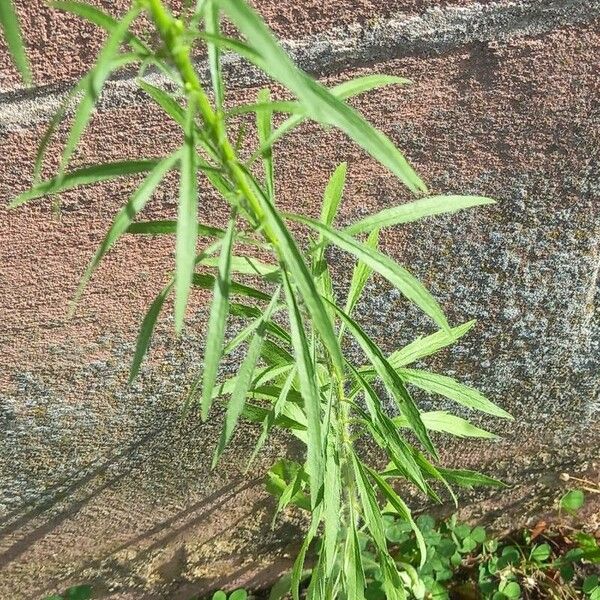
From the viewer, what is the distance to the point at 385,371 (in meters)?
0.97

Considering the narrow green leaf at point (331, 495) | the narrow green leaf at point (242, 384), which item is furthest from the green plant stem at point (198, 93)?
the narrow green leaf at point (331, 495)

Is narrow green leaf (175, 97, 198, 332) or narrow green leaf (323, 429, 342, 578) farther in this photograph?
narrow green leaf (323, 429, 342, 578)

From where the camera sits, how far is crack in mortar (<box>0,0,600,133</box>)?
1.02 meters

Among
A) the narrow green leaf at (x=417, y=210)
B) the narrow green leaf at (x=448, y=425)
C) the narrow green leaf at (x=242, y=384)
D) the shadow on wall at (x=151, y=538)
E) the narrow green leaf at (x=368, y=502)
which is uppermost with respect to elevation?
the narrow green leaf at (x=417, y=210)

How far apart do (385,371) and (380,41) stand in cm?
45

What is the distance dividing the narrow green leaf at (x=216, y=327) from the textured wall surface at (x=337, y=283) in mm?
379

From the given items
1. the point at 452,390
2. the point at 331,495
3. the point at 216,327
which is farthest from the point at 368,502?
the point at 216,327

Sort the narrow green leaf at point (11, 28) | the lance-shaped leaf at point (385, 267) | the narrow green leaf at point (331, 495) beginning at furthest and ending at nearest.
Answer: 1. the narrow green leaf at point (331, 495)
2. the lance-shaped leaf at point (385, 267)
3. the narrow green leaf at point (11, 28)

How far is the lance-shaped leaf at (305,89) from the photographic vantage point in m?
0.51

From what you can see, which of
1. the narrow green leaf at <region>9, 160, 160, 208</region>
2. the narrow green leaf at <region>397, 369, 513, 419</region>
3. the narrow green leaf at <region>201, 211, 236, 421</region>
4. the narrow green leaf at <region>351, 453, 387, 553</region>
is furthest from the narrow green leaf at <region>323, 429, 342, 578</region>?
the narrow green leaf at <region>9, 160, 160, 208</region>

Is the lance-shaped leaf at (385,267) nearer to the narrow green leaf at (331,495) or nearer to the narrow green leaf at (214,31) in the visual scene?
the narrow green leaf at (214,31)

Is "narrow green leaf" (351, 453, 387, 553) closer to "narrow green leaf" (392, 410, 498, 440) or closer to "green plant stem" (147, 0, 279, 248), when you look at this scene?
"narrow green leaf" (392, 410, 498, 440)

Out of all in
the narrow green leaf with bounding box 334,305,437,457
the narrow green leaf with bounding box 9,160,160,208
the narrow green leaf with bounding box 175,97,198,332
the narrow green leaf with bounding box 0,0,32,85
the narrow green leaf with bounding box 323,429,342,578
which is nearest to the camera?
the narrow green leaf with bounding box 0,0,32,85

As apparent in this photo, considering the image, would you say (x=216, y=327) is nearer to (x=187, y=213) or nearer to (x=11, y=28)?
(x=187, y=213)
